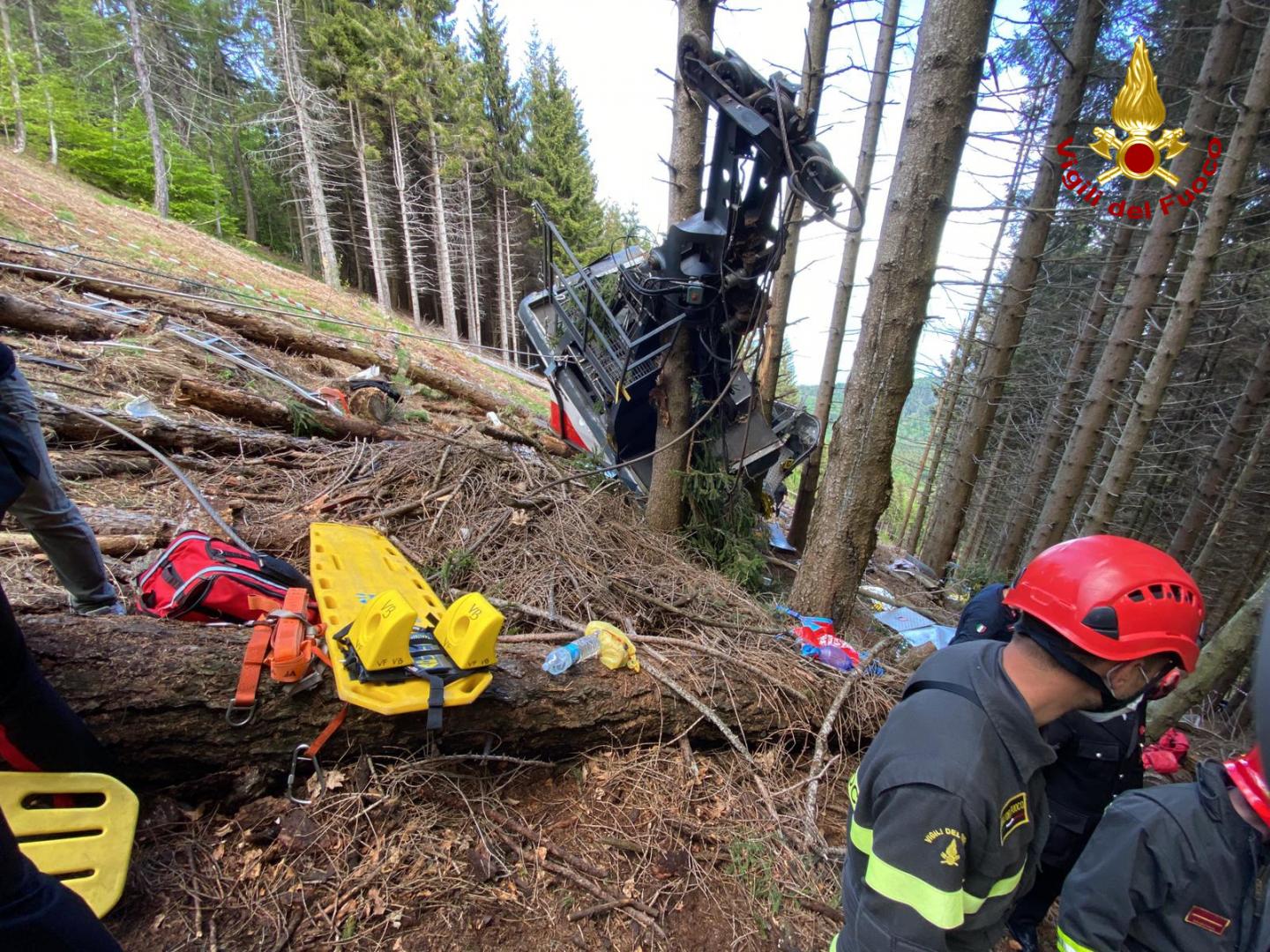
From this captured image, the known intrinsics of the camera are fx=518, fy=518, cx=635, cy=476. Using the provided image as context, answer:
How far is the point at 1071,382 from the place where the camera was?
8.88 m

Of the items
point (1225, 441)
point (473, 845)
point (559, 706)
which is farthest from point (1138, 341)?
point (473, 845)

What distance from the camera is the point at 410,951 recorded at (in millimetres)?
1620

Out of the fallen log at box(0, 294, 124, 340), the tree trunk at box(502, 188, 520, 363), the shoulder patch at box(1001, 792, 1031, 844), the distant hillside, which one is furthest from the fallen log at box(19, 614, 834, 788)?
the tree trunk at box(502, 188, 520, 363)

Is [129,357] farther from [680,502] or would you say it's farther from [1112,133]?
[1112,133]

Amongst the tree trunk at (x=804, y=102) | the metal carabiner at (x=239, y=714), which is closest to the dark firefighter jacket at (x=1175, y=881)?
the metal carabiner at (x=239, y=714)

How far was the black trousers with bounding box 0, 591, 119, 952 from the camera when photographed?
3.48 ft

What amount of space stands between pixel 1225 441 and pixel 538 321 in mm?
10084

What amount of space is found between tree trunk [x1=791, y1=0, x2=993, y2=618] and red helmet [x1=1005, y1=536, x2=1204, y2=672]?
202cm

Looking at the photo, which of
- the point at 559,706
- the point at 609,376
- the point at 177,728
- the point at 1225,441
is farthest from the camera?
the point at 1225,441

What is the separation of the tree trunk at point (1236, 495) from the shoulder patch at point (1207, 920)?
897 cm

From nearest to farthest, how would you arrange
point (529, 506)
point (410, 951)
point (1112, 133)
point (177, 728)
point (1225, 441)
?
1. point (410, 951)
2. point (177, 728)
3. point (529, 506)
4. point (1112, 133)
5. point (1225, 441)

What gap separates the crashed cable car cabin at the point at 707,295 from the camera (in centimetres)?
333

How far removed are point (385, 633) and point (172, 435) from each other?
12.4 feet

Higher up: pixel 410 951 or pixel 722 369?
pixel 722 369
